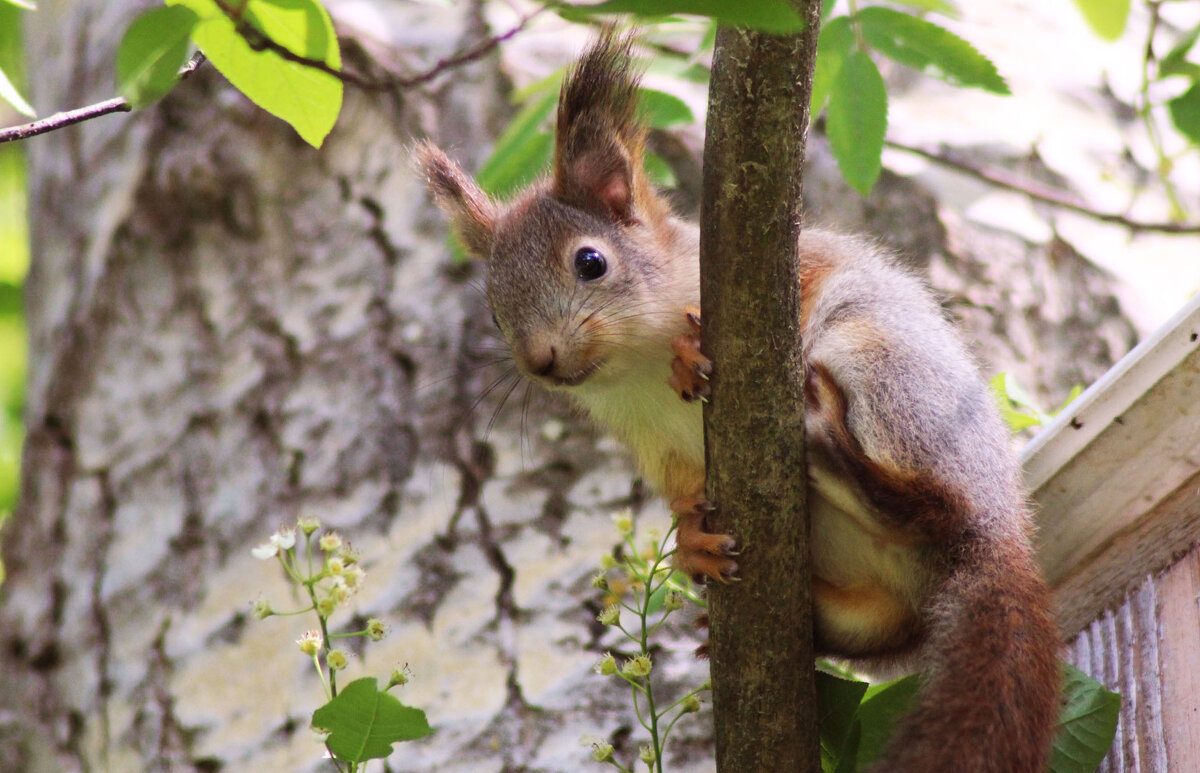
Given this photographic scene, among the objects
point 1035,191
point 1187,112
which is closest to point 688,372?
point 1187,112

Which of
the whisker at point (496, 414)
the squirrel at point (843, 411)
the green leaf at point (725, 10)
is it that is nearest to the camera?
the green leaf at point (725, 10)

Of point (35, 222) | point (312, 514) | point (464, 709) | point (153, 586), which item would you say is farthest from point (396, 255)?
point (35, 222)

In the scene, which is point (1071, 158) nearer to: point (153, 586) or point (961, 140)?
point (961, 140)

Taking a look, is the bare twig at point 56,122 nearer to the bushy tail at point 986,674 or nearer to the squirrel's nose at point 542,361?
the squirrel's nose at point 542,361

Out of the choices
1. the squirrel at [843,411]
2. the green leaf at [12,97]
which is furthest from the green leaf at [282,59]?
the squirrel at [843,411]

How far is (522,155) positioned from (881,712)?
1.06 m

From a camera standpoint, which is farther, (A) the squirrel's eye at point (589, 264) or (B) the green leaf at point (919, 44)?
(A) the squirrel's eye at point (589, 264)

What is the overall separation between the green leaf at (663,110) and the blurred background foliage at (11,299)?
7.95ft

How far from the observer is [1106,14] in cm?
189

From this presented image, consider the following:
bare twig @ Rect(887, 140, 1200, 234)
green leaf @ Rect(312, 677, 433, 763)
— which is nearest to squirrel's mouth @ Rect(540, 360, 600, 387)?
green leaf @ Rect(312, 677, 433, 763)

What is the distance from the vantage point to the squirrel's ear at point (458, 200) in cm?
212

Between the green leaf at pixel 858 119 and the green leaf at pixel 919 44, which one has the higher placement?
the green leaf at pixel 919 44

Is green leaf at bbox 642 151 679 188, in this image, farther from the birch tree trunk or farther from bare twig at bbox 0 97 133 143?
bare twig at bbox 0 97 133 143

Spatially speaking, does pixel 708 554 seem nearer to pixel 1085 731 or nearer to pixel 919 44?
pixel 1085 731
